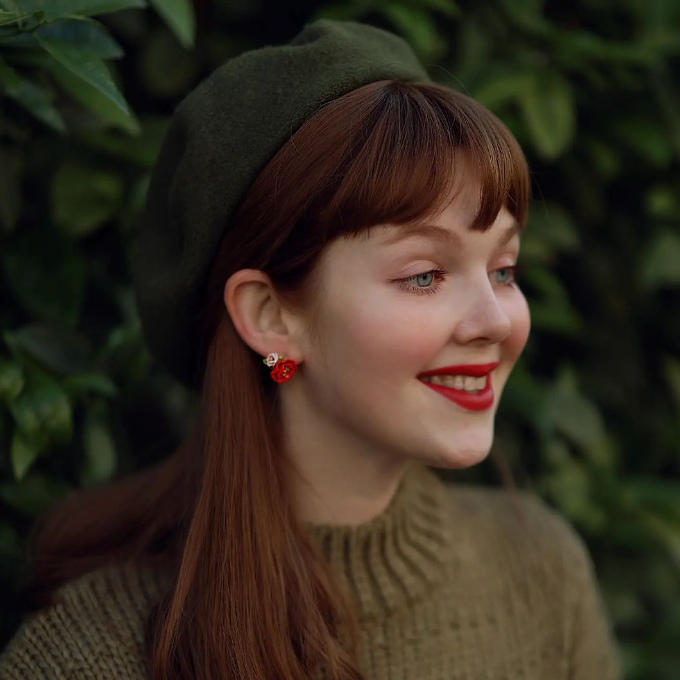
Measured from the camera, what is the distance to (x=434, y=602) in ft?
4.72

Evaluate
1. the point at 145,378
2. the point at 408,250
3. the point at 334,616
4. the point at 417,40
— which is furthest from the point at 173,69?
the point at 334,616

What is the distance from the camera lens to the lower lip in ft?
4.14

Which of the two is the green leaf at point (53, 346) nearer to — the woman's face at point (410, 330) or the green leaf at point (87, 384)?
the green leaf at point (87, 384)

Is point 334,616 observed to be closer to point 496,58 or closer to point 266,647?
point 266,647

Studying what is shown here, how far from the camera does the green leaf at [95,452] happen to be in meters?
1.56

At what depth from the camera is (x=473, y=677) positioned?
1402 mm

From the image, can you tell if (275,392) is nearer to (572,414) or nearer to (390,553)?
(390,553)

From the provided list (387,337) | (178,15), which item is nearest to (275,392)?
(387,337)

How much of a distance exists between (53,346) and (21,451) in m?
0.22

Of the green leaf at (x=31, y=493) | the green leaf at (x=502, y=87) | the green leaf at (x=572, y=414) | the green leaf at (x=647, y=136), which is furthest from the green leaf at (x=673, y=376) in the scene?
the green leaf at (x=31, y=493)

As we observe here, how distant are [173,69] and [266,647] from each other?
112 cm

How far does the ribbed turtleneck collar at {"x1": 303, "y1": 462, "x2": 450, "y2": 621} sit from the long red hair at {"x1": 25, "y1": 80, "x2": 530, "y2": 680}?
43mm

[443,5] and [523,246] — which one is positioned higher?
[443,5]

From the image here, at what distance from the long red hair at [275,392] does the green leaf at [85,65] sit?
242 millimetres
